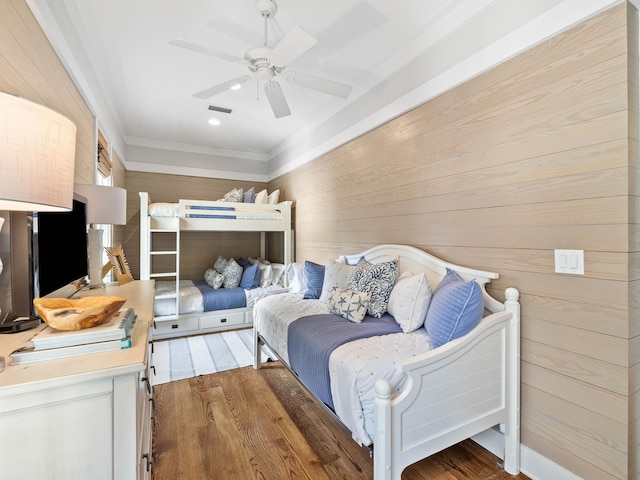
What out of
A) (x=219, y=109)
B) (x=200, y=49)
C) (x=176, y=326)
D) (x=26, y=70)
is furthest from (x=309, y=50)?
(x=176, y=326)

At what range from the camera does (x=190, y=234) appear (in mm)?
4859

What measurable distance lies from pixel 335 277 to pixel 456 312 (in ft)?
3.97

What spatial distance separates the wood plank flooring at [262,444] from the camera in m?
1.61

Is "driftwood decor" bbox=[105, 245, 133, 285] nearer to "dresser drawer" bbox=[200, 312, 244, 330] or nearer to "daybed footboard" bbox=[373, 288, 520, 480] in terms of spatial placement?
"dresser drawer" bbox=[200, 312, 244, 330]

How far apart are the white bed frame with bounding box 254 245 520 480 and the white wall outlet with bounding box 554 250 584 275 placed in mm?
241

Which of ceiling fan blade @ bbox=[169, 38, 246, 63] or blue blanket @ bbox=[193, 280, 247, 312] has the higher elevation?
ceiling fan blade @ bbox=[169, 38, 246, 63]

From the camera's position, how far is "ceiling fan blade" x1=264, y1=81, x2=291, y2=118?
2.23 metres

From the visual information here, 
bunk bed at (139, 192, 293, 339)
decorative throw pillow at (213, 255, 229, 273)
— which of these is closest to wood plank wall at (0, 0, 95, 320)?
bunk bed at (139, 192, 293, 339)

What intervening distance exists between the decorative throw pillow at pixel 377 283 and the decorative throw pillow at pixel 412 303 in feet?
0.40

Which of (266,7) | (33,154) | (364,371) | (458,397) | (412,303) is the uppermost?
(266,7)

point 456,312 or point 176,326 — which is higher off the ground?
point 456,312

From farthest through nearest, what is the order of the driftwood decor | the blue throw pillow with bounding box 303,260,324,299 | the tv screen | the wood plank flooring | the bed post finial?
the blue throw pillow with bounding box 303,260,324,299 → the driftwood decor → the wood plank flooring → the bed post finial → the tv screen

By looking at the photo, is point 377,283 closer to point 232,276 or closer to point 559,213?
point 559,213

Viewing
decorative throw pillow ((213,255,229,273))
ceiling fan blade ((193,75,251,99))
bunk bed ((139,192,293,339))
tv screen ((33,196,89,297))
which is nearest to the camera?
tv screen ((33,196,89,297))
